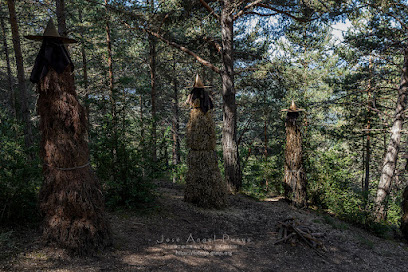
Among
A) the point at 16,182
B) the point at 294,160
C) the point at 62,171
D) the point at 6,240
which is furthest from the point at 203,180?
the point at 6,240

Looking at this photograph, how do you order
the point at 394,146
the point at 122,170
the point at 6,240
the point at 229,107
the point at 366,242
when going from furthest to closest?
the point at 229,107
the point at 394,146
the point at 366,242
the point at 122,170
the point at 6,240

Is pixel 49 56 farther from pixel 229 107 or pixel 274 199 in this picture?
pixel 274 199

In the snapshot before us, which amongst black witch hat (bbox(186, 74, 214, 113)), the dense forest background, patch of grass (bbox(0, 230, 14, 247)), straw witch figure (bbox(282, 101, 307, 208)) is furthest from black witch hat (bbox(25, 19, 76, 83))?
straw witch figure (bbox(282, 101, 307, 208))

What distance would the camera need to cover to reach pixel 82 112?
3.97m

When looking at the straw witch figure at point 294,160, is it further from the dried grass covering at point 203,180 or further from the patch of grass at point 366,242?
the dried grass covering at point 203,180

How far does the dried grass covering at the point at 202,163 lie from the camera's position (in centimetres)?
693

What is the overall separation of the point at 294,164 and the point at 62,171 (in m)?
7.24

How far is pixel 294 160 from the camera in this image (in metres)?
8.70

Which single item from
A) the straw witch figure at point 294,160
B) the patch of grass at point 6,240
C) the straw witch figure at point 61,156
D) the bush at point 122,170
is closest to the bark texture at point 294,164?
the straw witch figure at point 294,160

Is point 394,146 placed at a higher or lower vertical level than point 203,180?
higher

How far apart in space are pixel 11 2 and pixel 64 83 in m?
7.07

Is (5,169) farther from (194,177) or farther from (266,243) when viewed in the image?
(266,243)

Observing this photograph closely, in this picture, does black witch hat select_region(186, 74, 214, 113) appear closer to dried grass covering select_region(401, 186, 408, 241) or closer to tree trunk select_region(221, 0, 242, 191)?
tree trunk select_region(221, 0, 242, 191)

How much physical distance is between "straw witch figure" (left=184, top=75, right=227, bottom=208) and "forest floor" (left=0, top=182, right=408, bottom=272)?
42cm
